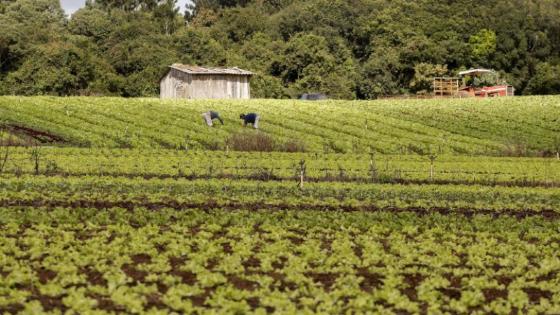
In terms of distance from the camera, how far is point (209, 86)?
78562mm

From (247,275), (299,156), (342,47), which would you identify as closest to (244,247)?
(247,275)

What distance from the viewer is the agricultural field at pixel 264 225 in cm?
1605

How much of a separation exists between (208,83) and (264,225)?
185 feet

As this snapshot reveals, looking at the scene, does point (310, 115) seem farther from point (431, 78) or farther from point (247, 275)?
point (247, 275)

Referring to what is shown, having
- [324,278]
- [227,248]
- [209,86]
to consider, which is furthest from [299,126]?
[324,278]

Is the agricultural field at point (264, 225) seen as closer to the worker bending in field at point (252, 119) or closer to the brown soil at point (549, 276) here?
the brown soil at point (549, 276)

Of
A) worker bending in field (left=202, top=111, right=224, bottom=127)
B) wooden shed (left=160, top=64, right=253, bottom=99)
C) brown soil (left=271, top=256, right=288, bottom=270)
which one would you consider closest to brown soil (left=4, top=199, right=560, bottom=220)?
brown soil (left=271, top=256, right=288, bottom=270)

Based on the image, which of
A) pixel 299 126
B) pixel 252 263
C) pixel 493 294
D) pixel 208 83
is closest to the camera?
pixel 493 294

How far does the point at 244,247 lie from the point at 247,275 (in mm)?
2351

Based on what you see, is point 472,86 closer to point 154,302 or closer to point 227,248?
point 227,248

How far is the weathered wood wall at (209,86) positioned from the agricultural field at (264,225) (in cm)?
2619

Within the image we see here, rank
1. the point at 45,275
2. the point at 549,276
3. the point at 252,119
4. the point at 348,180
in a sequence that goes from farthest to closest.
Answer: the point at 252,119 < the point at 348,180 < the point at 549,276 < the point at 45,275

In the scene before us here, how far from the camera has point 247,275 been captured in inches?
693

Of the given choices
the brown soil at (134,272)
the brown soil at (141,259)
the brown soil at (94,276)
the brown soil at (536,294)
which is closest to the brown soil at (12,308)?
the brown soil at (94,276)
